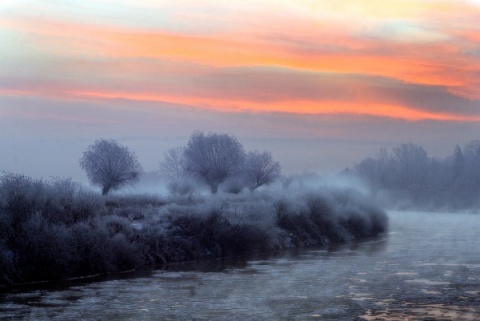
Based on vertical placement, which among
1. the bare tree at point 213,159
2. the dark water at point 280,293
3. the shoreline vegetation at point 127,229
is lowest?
the dark water at point 280,293

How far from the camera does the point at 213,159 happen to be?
70562mm

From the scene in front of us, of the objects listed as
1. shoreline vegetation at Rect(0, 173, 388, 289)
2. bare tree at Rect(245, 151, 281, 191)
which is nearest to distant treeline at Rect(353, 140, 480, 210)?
bare tree at Rect(245, 151, 281, 191)

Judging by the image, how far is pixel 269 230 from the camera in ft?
128

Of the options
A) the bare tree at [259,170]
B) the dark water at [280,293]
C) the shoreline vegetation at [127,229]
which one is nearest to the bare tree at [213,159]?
the bare tree at [259,170]

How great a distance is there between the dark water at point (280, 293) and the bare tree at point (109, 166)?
1108 inches

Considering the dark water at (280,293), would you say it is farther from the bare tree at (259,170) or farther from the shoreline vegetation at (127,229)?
the bare tree at (259,170)

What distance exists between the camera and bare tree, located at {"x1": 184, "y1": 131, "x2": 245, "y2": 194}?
6975 centimetres

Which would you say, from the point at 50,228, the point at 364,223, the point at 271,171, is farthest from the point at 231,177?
the point at 50,228

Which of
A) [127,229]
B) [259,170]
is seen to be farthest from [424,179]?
[127,229]

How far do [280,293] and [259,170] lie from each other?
57.3m

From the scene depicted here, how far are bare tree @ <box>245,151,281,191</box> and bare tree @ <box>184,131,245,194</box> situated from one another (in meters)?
6.30

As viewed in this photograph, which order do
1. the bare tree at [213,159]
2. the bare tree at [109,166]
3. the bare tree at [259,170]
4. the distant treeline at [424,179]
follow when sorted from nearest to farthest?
the bare tree at [109,166] → the bare tree at [213,159] → the bare tree at [259,170] → the distant treeline at [424,179]

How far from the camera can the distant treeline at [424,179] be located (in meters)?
118

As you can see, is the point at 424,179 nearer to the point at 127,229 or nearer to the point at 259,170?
the point at 259,170
